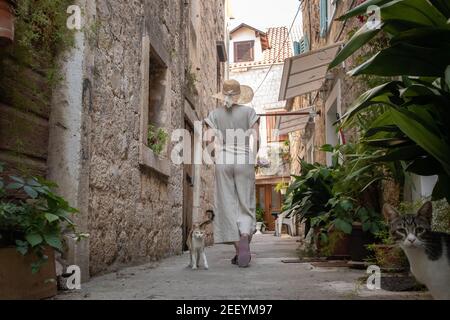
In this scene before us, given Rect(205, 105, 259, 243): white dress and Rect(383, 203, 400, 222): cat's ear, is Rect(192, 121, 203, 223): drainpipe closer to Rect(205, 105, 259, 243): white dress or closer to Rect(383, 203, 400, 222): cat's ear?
Rect(205, 105, 259, 243): white dress

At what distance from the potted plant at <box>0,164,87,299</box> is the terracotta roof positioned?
1974 cm

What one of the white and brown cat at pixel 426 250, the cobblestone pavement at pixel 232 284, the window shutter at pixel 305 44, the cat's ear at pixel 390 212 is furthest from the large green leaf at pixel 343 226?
the window shutter at pixel 305 44

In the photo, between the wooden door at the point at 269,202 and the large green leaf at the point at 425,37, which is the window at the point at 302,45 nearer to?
the large green leaf at the point at 425,37

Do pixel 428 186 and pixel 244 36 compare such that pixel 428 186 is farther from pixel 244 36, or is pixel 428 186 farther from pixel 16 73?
pixel 244 36

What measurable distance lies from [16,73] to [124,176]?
61.9 inches

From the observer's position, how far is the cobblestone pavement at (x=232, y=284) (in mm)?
2668

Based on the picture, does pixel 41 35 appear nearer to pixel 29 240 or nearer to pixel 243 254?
pixel 29 240

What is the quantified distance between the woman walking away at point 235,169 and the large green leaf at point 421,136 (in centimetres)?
267

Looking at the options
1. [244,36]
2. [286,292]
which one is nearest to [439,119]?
[286,292]

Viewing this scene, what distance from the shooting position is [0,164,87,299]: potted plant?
2273 mm

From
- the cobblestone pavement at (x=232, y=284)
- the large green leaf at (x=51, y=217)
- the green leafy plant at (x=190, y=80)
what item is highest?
the green leafy plant at (x=190, y=80)

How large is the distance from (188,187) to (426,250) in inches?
220

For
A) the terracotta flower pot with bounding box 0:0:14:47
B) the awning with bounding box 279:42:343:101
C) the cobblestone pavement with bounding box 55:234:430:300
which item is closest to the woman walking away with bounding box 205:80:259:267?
the cobblestone pavement with bounding box 55:234:430:300
